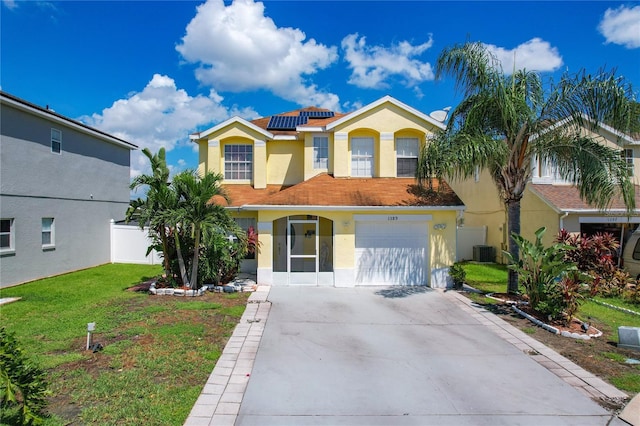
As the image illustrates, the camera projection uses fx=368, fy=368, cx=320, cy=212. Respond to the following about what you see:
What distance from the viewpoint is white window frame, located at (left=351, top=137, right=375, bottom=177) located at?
16.8 meters

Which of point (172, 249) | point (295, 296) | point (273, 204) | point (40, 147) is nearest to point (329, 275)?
point (295, 296)

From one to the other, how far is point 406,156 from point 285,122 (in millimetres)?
6892

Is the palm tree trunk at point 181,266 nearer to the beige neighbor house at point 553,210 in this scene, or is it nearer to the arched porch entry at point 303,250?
the arched porch entry at point 303,250

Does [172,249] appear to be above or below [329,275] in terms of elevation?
above

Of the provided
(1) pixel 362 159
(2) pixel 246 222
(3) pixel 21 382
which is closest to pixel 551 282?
(1) pixel 362 159

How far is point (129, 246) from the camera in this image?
19.8 m

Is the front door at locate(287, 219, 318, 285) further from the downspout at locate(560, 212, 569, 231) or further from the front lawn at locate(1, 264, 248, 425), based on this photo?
the downspout at locate(560, 212, 569, 231)

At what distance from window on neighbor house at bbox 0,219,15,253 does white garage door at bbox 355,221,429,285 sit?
13176 mm

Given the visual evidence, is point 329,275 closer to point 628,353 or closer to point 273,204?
point 273,204

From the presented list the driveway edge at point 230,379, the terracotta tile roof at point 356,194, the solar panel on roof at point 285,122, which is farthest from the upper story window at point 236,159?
the driveway edge at point 230,379

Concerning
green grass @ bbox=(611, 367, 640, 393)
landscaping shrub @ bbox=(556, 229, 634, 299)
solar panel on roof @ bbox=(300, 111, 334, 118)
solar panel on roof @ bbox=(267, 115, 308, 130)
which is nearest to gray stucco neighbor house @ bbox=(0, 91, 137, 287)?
solar panel on roof @ bbox=(267, 115, 308, 130)

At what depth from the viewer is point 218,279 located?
1357cm

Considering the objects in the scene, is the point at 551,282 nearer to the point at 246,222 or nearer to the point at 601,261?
the point at 601,261

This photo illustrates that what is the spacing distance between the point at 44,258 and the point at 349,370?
49.5 ft
